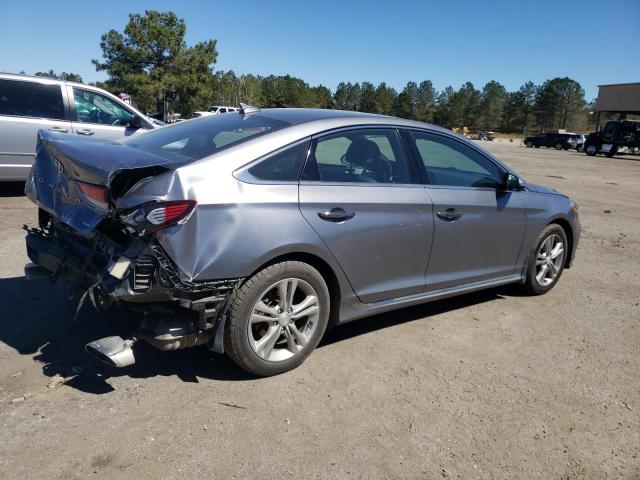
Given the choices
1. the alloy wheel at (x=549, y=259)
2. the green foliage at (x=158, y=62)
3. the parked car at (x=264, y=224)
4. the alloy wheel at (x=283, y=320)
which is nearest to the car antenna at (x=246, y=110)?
the parked car at (x=264, y=224)

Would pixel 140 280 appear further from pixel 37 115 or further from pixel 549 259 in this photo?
pixel 37 115

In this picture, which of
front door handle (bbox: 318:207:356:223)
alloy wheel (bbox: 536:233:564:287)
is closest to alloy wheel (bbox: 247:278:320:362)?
front door handle (bbox: 318:207:356:223)

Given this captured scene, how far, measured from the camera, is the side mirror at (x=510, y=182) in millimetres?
4641

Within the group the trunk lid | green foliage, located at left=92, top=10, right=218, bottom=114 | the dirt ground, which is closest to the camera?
the dirt ground

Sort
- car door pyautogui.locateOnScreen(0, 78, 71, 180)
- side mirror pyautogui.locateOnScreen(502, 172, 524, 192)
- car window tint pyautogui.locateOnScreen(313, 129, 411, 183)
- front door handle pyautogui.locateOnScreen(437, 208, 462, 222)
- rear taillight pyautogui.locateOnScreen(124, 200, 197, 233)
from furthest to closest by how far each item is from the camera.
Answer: car door pyautogui.locateOnScreen(0, 78, 71, 180)
side mirror pyautogui.locateOnScreen(502, 172, 524, 192)
front door handle pyautogui.locateOnScreen(437, 208, 462, 222)
car window tint pyautogui.locateOnScreen(313, 129, 411, 183)
rear taillight pyautogui.locateOnScreen(124, 200, 197, 233)

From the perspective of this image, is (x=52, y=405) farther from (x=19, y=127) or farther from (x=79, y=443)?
(x=19, y=127)

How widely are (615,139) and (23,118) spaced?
40.2m

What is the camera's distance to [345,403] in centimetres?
320

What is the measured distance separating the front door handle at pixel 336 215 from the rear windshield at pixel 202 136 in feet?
2.07

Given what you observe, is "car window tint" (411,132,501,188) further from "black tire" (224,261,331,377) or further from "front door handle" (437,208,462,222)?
"black tire" (224,261,331,377)

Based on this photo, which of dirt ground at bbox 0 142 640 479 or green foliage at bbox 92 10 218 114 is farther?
green foliage at bbox 92 10 218 114

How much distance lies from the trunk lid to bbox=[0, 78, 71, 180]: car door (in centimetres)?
479

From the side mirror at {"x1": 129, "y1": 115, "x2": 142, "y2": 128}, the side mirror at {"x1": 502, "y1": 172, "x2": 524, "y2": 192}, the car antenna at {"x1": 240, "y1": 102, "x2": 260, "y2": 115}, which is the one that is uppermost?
the car antenna at {"x1": 240, "y1": 102, "x2": 260, "y2": 115}

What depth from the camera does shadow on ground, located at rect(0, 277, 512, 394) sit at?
10.9 ft
